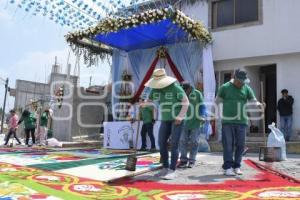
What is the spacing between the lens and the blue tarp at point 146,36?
11632mm

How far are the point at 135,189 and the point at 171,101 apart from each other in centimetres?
158

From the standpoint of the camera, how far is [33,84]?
28031 millimetres

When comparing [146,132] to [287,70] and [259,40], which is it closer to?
[259,40]

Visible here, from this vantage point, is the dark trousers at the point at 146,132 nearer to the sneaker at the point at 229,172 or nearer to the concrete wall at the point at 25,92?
the sneaker at the point at 229,172

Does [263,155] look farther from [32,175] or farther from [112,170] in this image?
[32,175]

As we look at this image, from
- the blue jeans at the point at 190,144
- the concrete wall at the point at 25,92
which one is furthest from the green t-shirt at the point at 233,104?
the concrete wall at the point at 25,92

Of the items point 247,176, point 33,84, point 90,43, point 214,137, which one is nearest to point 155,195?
point 247,176

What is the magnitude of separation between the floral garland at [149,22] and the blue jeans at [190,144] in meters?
4.49

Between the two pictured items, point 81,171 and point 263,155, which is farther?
point 263,155

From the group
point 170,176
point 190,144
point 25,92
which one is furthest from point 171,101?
point 25,92

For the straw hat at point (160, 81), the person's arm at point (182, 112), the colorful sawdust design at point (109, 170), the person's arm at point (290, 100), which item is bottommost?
the colorful sawdust design at point (109, 170)

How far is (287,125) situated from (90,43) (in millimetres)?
7081

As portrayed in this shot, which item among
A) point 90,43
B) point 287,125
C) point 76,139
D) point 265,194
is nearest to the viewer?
point 265,194

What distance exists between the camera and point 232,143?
6.12 metres
